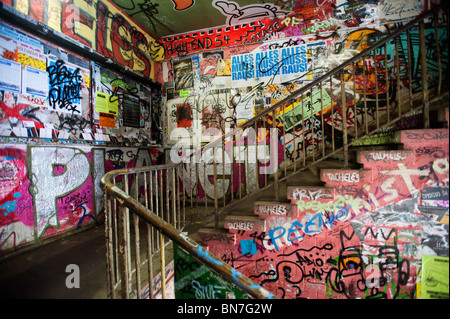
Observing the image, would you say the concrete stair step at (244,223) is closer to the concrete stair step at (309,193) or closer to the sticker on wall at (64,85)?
the concrete stair step at (309,193)

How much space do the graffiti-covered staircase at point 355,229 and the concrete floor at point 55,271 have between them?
1321 mm

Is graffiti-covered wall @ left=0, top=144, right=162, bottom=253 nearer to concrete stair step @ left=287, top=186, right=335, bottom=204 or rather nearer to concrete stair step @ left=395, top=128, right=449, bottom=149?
concrete stair step @ left=287, top=186, right=335, bottom=204

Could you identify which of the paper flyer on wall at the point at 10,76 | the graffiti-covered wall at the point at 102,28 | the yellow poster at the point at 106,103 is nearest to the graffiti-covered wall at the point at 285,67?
the graffiti-covered wall at the point at 102,28

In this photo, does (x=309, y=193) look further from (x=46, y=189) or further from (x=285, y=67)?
(x=46, y=189)

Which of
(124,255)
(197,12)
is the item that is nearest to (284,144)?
(197,12)

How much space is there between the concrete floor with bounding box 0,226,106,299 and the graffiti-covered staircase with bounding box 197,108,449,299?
1321mm

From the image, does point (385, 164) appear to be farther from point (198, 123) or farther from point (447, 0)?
point (198, 123)

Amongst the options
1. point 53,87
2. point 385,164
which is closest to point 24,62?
point 53,87

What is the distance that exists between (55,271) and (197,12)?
540 centimetres

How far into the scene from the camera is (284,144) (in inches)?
174

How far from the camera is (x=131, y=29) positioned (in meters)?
4.56

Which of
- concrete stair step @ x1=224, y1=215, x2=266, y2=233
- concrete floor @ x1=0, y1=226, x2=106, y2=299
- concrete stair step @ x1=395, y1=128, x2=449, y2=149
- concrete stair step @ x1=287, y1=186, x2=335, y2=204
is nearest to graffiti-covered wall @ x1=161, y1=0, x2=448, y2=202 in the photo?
concrete stair step @ x1=395, y1=128, x2=449, y2=149

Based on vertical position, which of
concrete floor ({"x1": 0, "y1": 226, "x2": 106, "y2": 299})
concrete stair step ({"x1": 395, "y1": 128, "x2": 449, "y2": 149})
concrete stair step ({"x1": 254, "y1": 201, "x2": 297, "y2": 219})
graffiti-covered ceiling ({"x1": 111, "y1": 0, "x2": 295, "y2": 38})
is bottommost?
concrete floor ({"x1": 0, "y1": 226, "x2": 106, "y2": 299})

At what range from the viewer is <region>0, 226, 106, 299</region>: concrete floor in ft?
5.58
